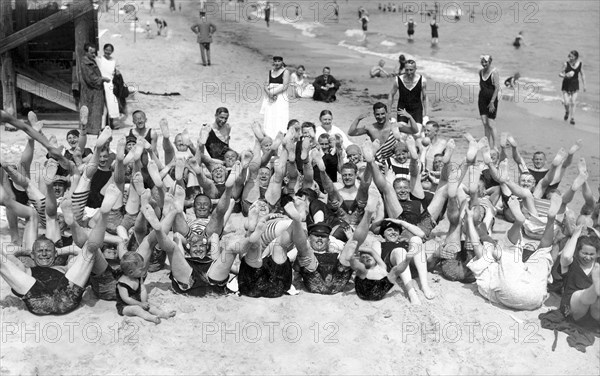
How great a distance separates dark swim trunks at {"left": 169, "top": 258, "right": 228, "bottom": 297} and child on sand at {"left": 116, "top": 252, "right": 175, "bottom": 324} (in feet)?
1.14

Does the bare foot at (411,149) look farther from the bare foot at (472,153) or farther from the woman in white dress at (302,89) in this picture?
the woman in white dress at (302,89)

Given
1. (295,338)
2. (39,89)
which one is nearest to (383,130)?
(295,338)

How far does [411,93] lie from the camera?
30.2ft

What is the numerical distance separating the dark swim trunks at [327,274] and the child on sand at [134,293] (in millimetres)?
1206

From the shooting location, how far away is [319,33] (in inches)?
1224

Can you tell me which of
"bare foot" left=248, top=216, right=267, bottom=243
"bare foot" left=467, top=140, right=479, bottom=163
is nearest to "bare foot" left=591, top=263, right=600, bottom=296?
"bare foot" left=467, top=140, right=479, bottom=163

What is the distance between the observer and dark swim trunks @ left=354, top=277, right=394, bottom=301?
5949 mm

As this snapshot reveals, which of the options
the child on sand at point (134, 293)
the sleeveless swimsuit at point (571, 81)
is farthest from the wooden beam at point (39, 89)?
the sleeveless swimsuit at point (571, 81)

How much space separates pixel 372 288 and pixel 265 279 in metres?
0.91

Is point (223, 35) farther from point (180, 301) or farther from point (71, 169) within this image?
point (180, 301)

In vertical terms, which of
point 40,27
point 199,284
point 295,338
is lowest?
point 295,338

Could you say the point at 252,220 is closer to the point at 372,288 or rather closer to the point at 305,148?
the point at 372,288

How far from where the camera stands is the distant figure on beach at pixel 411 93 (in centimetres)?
918

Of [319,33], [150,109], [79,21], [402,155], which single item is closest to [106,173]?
[402,155]
